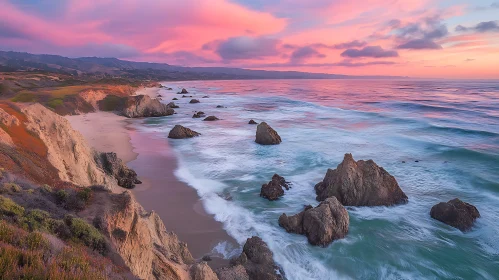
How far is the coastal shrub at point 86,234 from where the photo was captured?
6.76 m

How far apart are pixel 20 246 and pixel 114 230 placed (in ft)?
8.21

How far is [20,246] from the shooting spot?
5.29 m

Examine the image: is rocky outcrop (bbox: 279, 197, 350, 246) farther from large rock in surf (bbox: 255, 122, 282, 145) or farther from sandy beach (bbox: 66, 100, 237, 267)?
large rock in surf (bbox: 255, 122, 282, 145)

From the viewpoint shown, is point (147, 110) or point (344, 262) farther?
point (147, 110)

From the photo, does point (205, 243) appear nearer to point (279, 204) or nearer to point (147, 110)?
point (279, 204)

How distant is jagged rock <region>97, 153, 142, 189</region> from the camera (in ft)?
60.7

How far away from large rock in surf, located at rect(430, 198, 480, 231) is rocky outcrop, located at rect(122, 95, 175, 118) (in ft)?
149

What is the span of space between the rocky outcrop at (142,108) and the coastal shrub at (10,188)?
143 feet

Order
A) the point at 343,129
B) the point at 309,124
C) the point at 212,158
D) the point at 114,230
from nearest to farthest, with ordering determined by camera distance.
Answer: the point at 114,230 → the point at 212,158 → the point at 343,129 → the point at 309,124

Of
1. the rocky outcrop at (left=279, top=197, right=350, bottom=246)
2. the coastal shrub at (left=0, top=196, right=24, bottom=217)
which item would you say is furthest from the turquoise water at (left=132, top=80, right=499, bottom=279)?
the coastal shrub at (left=0, top=196, right=24, bottom=217)

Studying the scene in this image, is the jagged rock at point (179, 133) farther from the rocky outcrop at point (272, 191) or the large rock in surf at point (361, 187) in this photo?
the large rock in surf at point (361, 187)

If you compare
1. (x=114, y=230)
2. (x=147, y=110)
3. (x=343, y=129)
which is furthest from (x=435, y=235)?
(x=147, y=110)

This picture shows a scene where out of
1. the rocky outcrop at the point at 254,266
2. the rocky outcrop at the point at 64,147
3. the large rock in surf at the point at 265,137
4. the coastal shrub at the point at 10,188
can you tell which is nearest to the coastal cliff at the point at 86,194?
the rocky outcrop at the point at 64,147

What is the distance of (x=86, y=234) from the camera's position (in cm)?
687
